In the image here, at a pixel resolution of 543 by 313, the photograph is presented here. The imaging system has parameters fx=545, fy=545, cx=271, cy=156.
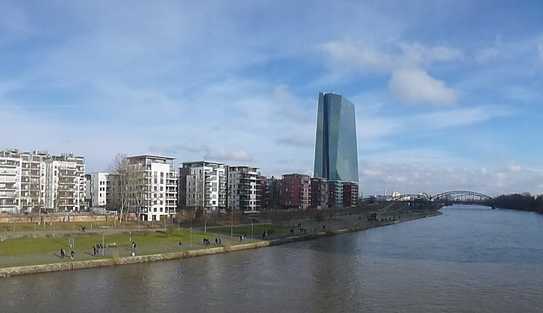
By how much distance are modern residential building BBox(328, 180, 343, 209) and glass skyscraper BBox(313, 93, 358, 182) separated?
29.0 m

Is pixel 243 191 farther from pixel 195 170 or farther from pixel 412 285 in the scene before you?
pixel 412 285

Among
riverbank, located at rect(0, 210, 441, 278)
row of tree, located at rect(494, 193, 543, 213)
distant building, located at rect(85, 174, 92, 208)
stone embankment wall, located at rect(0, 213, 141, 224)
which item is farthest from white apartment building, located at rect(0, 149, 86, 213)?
row of tree, located at rect(494, 193, 543, 213)

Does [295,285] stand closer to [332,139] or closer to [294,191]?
[294,191]

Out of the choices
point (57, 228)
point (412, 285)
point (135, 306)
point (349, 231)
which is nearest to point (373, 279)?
point (412, 285)

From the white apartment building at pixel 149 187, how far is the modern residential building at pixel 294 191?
36.3 metres

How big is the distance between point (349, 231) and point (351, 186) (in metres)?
78.0

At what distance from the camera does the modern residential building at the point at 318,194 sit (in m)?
110

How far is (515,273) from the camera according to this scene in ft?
89.4

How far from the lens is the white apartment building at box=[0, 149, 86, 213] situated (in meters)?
57.7

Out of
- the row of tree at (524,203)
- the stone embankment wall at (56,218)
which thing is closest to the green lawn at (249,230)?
the stone embankment wall at (56,218)

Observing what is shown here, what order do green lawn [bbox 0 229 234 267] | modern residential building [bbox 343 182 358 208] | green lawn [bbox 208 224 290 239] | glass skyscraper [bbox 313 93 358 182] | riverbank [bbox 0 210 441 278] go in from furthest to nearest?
1. glass skyscraper [bbox 313 93 358 182]
2. modern residential building [bbox 343 182 358 208]
3. green lawn [bbox 208 224 290 239]
4. green lawn [bbox 0 229 234 267]
5. riverbank [bbox 0 210 441 278]

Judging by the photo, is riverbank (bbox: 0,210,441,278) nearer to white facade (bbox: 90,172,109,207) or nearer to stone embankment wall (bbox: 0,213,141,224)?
stone embankment wall (bbox: 0,213,141,224)

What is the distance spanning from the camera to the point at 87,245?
32062mm

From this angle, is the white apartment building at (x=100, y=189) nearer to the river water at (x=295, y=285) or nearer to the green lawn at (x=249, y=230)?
the green lawn at (x=249, y=230)
